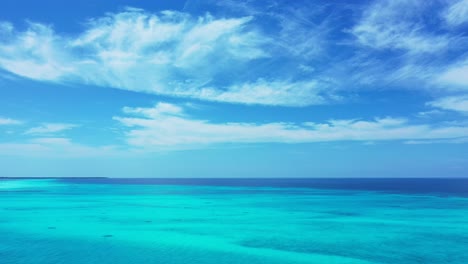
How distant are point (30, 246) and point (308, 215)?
23.1 meters

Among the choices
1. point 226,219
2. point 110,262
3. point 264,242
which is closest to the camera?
point 110,262

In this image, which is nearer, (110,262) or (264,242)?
(110,262)

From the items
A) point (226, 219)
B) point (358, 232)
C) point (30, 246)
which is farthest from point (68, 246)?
point (358, 232)

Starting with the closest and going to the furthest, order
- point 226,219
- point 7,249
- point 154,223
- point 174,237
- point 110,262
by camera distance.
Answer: point 110,262 → point 7,249 → point 174,237 → point 154,223 → point 226,219

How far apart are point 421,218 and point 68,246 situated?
93.0 ft

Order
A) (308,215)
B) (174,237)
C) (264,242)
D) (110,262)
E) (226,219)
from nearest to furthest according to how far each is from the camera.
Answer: (110,262)
(264,242)
(174,237)
(226,219)
(308,215)

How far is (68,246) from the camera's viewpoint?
20.3 m

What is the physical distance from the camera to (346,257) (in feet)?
58.9

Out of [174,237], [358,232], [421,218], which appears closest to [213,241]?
[174,237]

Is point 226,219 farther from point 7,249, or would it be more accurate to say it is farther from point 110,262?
point 7,249

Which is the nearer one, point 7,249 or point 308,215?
point 7,249

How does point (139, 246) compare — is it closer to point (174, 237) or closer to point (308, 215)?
point (174, 237)


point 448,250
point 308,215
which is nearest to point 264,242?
point 448,250

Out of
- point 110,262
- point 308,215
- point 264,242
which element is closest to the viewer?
point 110,262
